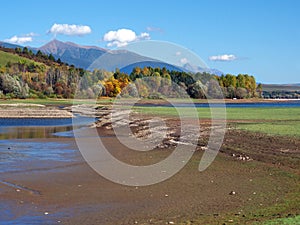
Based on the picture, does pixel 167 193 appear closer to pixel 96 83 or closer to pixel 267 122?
pixel 267 122

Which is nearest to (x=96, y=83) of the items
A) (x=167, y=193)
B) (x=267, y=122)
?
(x=267, y=122)

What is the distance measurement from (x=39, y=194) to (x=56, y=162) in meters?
8.00

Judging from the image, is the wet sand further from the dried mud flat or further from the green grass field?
the green grass field

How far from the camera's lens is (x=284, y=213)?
13.8m

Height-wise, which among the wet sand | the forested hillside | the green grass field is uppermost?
the forested hillside

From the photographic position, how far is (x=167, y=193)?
17.3m

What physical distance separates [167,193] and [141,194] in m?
0.99

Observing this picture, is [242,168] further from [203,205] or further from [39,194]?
[39,194]

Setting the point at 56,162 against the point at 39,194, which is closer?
the point at 39,194

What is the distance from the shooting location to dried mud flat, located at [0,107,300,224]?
46.1ft

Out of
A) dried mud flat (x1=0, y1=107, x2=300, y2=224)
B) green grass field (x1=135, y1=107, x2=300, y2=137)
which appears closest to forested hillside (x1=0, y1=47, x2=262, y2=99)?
green grass field (x1=135, y1=107, x2=300, y2=137)

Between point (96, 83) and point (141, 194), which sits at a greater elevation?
point (96, 83)

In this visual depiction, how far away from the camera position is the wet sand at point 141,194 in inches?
555

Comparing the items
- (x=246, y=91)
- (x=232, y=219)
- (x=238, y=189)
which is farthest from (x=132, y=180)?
(x=246, y=91)
